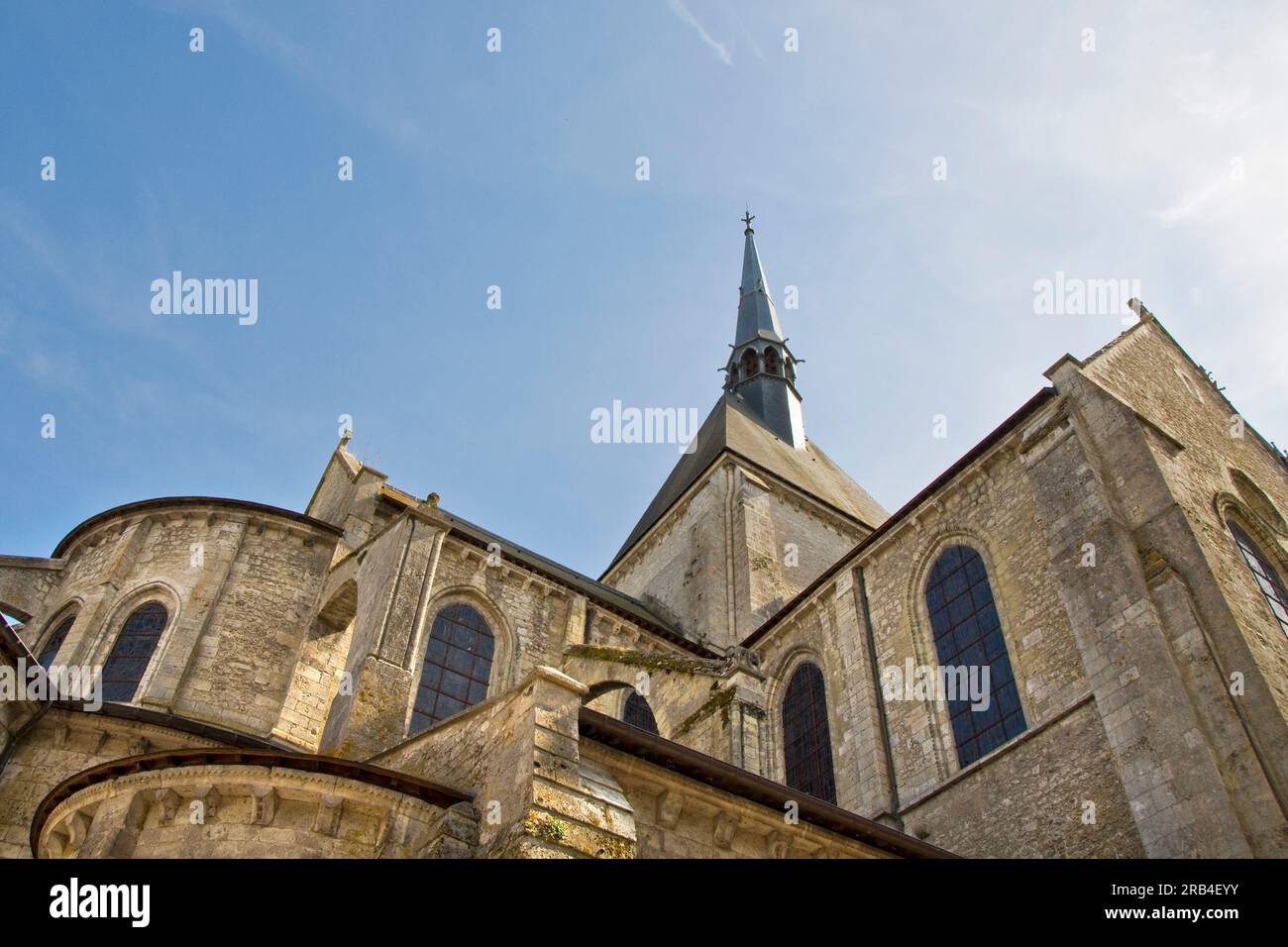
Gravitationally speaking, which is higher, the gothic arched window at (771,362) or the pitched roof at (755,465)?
the gothic arched window at (771,362)

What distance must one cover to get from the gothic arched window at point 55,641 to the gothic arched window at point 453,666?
15.2ft

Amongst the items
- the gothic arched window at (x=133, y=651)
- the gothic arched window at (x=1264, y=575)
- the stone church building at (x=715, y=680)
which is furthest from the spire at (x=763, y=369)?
the gothic arched window at (x=133, y=651)

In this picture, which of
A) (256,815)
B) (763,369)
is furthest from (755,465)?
(256,815)

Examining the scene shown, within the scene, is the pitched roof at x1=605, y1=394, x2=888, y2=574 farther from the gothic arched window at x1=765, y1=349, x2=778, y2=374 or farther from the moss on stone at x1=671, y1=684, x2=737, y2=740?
the moss on stone at x1=671, y1=684, x2=737, y2=740

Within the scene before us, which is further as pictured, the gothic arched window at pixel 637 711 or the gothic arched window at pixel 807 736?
the gothic arched window at pixel 637 711

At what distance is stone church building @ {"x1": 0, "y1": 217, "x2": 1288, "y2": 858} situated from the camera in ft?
22.7

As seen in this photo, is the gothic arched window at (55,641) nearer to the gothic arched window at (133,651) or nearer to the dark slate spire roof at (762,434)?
the gothic arched window at (133,651)

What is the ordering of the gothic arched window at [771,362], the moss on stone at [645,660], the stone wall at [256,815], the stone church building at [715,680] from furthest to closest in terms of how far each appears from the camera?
1. the gothic arched window at [771,362]
2. the moss on stone at [645,660]
3. the stone church building at [715,680]
4. the stone wall at [256,815]

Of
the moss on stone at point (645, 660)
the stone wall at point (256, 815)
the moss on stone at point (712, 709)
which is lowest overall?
the stone wall at point (256, 815)

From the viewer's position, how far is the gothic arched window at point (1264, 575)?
39.3ft

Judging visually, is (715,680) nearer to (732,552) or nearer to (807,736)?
(807,736)

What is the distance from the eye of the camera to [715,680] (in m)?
11.2

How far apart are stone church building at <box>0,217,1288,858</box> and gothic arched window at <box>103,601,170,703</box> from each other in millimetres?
40
